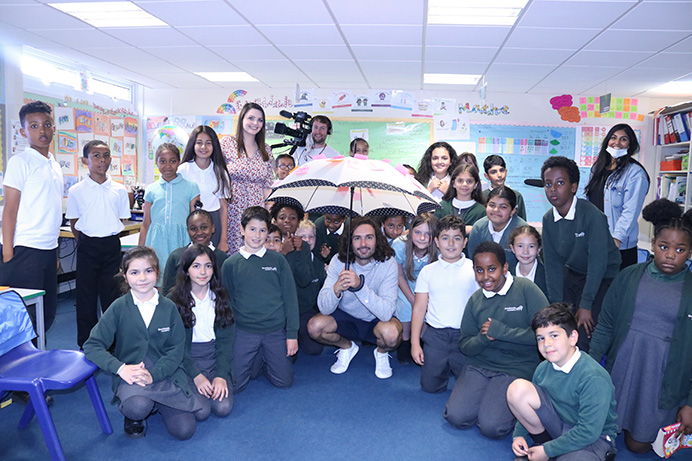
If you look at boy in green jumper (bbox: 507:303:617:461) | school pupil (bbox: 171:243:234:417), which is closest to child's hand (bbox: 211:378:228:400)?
school pupil (bbox: 171:243:234:417)

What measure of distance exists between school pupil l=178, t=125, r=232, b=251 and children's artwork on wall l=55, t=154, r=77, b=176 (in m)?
2.83

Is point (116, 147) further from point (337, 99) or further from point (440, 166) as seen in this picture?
point (440, 166)

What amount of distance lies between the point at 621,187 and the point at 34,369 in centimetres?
356

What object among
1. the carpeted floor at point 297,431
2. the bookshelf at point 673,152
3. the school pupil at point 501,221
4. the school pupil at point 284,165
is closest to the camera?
the carpeted floor at point 297,431

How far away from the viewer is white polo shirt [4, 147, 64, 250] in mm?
2650

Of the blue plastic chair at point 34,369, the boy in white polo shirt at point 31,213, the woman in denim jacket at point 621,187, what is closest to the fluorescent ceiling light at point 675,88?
the woman in denim jacket at point 621,187

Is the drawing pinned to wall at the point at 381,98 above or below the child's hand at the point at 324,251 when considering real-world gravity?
above

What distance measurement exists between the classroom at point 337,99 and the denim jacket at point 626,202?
0.06 meters

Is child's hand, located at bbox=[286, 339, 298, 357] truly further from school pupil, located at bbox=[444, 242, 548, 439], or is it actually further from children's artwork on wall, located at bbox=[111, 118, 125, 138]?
children's artwork on wall, located at bbox=[111, 118, 125, 138]

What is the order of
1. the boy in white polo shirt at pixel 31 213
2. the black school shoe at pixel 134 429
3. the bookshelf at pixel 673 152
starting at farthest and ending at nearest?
the bookshelf at pixel 673 152, the boy in white polo shirt at pixel 31 213, the black school shoe at pixel 134 429

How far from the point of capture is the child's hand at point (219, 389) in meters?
2.37

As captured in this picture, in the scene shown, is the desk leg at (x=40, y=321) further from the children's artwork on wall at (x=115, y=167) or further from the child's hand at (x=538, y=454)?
the children's artwork on wall at (x=115, y=167)

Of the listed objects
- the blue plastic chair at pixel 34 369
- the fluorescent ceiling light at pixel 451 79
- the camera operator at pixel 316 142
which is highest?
the fluorescent ceiling light at pixel 451 79

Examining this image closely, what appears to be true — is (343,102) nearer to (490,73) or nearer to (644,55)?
(490,73)
